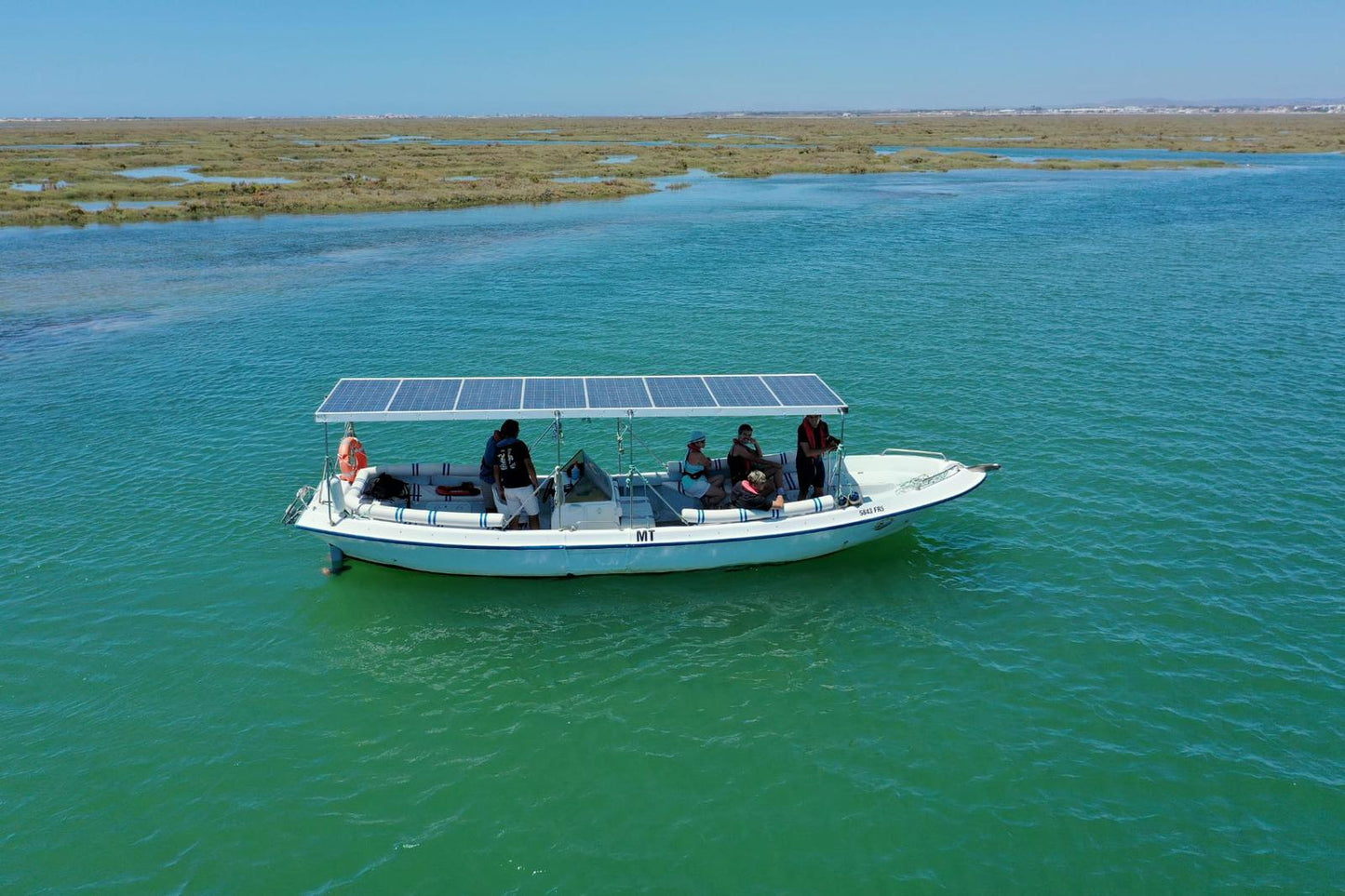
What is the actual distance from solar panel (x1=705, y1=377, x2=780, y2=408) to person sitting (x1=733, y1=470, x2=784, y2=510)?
1.39 m

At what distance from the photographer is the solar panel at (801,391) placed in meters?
15.8

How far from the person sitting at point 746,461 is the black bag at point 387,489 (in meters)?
6.35

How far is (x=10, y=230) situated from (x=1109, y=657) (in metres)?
65.5

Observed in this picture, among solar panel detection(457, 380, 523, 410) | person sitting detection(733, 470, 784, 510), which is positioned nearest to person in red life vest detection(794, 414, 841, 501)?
person sitting detection(733, 470, 784, 510)

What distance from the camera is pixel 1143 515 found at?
18.0m

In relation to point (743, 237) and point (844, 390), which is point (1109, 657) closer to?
point (844, 390)

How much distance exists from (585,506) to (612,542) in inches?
39.7

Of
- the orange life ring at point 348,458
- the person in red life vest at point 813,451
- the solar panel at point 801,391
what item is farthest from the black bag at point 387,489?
the person in red life vest at point 813,451

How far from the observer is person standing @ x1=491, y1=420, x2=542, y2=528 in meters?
15.4

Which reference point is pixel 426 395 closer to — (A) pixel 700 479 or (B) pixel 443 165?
(A) pixel 700 479

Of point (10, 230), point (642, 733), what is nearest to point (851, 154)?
point (10, 230)

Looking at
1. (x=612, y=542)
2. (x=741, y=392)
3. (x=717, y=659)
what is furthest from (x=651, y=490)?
(x=717, y=659)

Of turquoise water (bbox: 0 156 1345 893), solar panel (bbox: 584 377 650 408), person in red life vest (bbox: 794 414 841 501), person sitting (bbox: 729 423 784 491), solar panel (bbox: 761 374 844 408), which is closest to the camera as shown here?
turquoise water (bbox: 0 156 1345 893)

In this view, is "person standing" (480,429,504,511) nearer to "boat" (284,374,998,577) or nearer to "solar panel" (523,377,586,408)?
"boat" (284,374,998,577)
